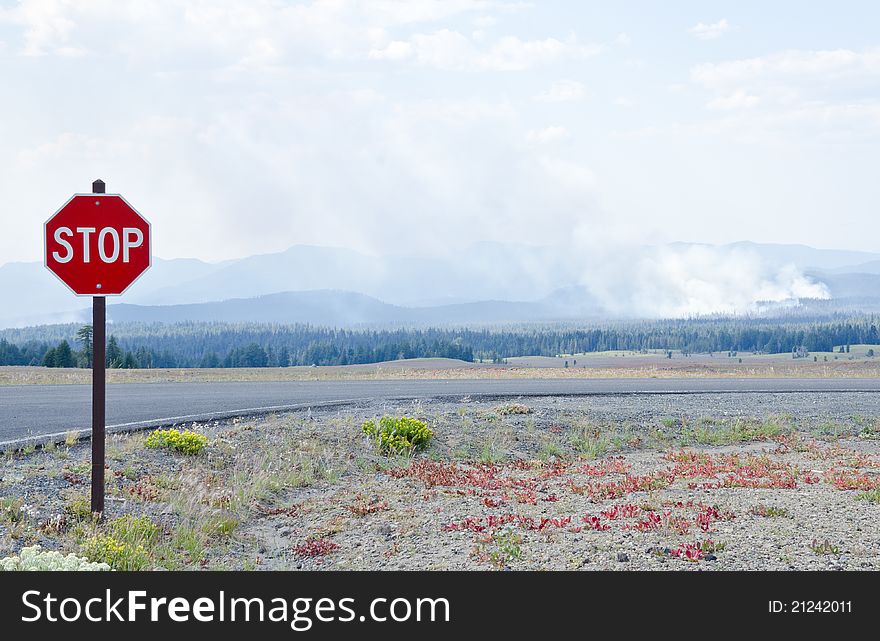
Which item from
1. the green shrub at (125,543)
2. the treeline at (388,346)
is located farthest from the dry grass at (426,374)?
the green shrub at (125,543)

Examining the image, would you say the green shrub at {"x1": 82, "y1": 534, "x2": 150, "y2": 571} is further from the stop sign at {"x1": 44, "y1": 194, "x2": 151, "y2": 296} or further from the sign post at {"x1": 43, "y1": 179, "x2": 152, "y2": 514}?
the stop sign at {"x1": 44, "y1": 194, "x2": 151, "y2": 296}

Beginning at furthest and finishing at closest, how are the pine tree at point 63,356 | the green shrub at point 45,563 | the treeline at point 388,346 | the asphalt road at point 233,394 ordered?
the treeline at point 388,346, the pine tree at point 63,356, the asphalt road at point 233,394, the green shrub at point 45,563

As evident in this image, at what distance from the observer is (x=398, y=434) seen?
14031 mm

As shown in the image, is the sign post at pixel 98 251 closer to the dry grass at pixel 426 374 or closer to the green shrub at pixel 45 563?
the green shrub at pixel 45 563

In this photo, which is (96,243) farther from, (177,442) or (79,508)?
(177,442)

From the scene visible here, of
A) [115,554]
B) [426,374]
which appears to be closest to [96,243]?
[115,554]

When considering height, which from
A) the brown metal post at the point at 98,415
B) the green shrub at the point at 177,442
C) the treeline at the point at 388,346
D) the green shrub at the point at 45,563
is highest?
the brown metal post at the point at 98,415

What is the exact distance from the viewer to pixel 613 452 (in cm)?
1494

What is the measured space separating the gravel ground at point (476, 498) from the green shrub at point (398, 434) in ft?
0.69

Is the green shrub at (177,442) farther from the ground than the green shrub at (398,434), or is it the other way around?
the green shrub at (177,442)

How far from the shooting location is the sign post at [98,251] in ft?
26.6

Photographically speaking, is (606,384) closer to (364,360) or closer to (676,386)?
(676,386)

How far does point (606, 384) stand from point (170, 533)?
23.2m
